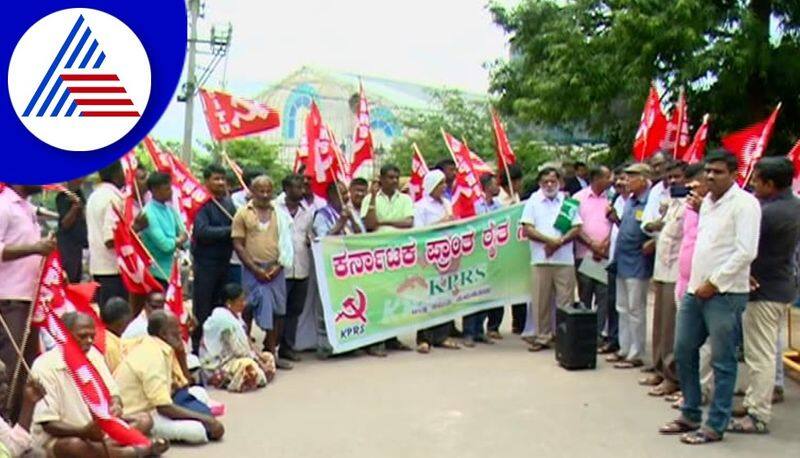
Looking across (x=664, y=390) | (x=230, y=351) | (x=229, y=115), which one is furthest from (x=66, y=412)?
(x=229, y=115)

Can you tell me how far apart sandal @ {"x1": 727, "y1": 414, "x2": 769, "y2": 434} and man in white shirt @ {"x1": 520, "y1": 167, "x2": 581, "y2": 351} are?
296cm

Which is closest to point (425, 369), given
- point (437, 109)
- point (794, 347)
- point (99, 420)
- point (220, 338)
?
point (220, 338)

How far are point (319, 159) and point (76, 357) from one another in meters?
4.49

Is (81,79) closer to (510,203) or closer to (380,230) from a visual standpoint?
(380,230)

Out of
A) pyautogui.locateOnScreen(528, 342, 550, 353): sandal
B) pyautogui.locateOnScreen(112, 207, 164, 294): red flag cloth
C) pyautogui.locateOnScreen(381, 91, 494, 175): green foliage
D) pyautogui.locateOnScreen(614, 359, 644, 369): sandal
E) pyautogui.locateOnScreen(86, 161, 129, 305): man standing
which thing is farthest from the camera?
pyautogui.locateOnScreen(381, 91, 494, 175): green foliage

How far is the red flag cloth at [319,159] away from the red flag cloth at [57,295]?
3.39m

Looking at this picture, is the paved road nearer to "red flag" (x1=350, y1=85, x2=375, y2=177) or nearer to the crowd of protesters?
the crowd of protesters

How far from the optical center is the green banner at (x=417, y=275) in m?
8.70

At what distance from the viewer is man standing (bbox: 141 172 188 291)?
24.2 feet

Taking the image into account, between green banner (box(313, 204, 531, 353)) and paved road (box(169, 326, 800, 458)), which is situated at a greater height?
green banner (box(313, 204, 531, 353))

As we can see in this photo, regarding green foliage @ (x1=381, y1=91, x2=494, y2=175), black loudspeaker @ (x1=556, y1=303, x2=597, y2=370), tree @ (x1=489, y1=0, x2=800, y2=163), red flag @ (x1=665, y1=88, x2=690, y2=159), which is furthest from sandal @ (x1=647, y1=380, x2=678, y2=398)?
green foliage @ (x1=381, y1=91, x2=494, y2=175)

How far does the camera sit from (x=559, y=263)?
9023 millimetres

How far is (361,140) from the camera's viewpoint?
31.5 ft

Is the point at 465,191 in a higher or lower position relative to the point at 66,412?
higher
